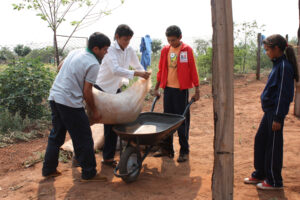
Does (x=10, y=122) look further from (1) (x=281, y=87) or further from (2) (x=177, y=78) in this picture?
(1) (x=281, y=87)

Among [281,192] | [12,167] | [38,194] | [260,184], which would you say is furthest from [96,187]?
[281,192]

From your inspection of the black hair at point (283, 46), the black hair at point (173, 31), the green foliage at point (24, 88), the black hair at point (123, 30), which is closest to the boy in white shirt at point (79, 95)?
the black hair at point (123, 30)

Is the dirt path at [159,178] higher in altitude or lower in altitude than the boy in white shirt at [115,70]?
lower

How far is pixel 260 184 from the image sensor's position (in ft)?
9.86

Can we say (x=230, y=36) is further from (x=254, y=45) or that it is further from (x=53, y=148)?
(x=254, y=45)

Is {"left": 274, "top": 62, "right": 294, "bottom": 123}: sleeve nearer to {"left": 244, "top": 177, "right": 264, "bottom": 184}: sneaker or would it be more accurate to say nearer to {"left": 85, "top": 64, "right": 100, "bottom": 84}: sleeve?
{"left": 244, "top": 177, "right": 264, "bottom": 184}: sneaker

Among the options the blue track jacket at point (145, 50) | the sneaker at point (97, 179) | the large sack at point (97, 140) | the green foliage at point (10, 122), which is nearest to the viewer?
the sneaker at point (97, 179)

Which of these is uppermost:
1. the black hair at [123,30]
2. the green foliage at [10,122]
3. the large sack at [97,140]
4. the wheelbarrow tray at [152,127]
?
the black hair at [123,30]

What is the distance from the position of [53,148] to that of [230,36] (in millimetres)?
2363

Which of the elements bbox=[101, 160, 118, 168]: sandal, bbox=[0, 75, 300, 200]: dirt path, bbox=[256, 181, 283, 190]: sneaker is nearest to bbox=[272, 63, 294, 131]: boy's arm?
bbox=[256, 181, 283, 190]: sneaker

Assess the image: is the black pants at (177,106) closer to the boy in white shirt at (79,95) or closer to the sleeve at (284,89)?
the boy in white shirt at (79,95)

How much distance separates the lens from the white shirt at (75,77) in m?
2.81

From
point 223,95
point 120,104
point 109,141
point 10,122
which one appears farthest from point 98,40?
point 10,122

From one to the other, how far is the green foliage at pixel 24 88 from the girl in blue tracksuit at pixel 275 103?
13.7 ft
